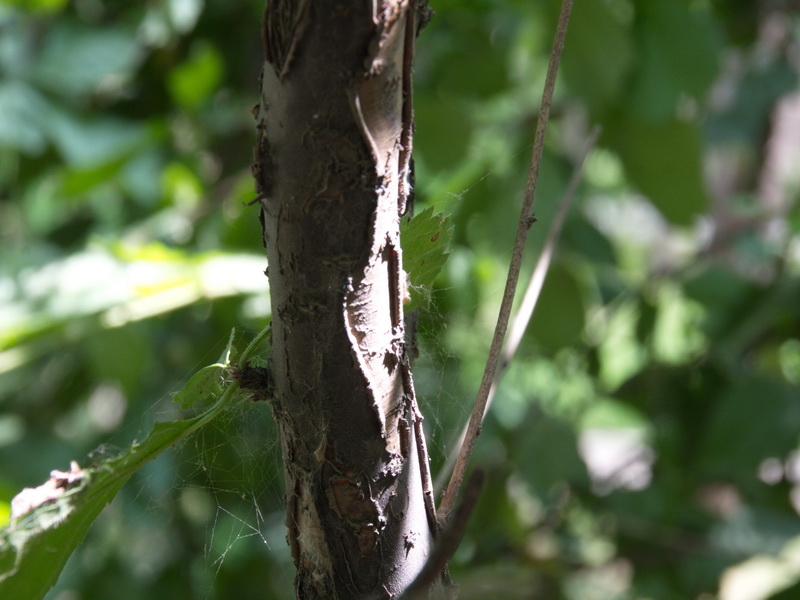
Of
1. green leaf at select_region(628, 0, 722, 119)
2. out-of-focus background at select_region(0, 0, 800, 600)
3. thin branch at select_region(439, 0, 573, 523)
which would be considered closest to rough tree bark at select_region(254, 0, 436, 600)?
thin branch at select_region(439, 0, 573, 523)

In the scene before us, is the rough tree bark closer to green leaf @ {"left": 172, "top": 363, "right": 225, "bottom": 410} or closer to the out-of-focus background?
green leaf @ {"left": 172, "top": 363, "right": 225, "bottom": 410}

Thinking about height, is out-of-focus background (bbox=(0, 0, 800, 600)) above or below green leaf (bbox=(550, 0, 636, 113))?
below

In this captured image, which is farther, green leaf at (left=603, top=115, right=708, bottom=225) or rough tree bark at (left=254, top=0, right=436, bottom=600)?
green leaf at (left=603, top=115, right=708, bottom=225)

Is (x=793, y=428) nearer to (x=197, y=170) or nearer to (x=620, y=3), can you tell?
(x=620, y=3)

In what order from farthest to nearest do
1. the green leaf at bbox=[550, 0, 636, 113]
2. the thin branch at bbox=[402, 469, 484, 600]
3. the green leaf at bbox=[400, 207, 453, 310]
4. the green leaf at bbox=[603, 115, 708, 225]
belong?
1. the green leaf at bbox=[603, 115, 708, 225]
2. the green leaf at bbox=[550, 0, 636, 113]
3. the green leaf at bbox=[400, 207, 453, 310]
4. the thin branch at bbox=[402, 469, 484, 600]

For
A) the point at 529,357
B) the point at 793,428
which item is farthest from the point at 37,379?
the point at 793,428

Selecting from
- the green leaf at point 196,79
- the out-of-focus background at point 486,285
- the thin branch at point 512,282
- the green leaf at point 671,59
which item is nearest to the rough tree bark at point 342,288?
the thin branch at point 512,282

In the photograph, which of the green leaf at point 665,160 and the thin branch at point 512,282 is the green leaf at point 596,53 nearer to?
the green leaf at point 665,160

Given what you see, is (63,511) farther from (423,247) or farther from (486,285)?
(486,285)
